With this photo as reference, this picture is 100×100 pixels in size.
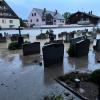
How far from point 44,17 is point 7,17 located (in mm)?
16983

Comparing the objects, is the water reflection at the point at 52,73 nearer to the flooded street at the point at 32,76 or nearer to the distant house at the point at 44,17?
the flooded street at the point at 32,76

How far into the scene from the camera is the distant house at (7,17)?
5524 cm

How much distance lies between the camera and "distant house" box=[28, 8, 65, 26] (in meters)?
71.4

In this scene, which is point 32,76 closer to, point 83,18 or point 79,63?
point 79,63

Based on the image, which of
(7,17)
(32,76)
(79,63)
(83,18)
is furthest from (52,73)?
(83,18)

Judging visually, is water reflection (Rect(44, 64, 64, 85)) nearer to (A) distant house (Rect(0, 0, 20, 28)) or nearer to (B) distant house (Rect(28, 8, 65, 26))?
(A) distant house (Rect(0, 0, 20, 28))

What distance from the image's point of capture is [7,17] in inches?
2228

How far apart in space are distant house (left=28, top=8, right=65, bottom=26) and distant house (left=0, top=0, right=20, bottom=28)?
13.3 m

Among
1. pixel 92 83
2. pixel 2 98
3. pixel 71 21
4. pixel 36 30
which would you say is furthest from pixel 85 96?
pixel 71 21

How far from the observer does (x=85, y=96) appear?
6.81 m

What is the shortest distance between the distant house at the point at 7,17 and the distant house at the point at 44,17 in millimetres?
13275

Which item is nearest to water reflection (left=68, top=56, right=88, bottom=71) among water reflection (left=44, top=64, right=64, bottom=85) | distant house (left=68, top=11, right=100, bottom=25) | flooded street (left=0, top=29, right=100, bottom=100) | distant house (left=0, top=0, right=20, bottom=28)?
flooded street (left=0, top=29, right=100, bottom=100)

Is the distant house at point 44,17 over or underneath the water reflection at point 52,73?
over

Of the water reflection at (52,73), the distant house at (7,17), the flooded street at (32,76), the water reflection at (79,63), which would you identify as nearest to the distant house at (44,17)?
the distant house at (7,17)
